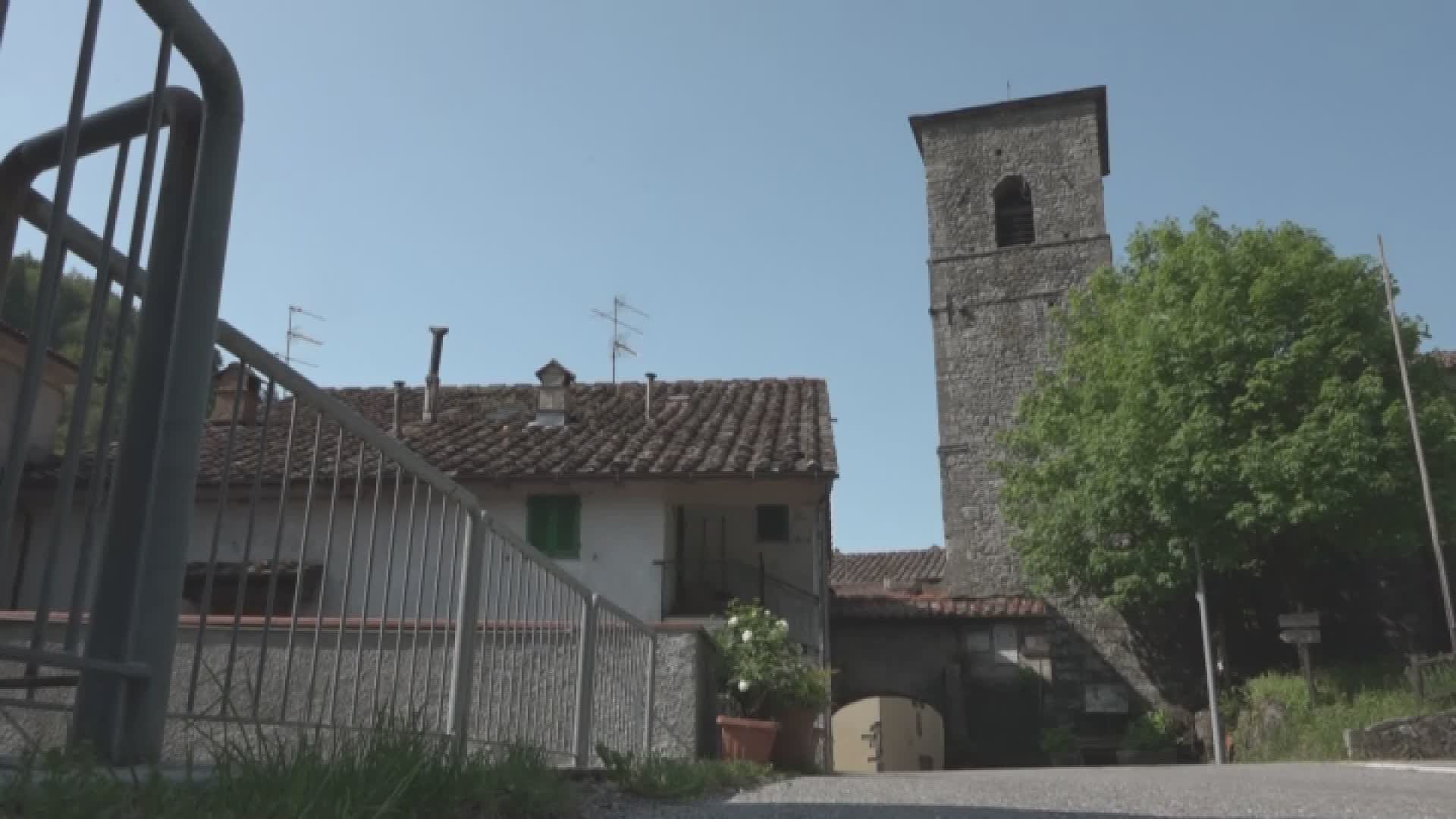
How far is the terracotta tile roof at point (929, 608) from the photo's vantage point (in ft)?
81.5

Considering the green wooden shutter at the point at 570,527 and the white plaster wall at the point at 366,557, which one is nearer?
the white plaster wall at the point at 366,557

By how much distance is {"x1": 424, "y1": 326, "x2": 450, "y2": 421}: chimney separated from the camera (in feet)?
75.0

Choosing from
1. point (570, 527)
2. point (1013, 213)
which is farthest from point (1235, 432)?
point (570, 527)

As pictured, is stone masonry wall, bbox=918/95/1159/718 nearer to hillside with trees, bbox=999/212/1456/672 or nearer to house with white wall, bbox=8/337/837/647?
hillside with trees, bbox=999/212/1456/672

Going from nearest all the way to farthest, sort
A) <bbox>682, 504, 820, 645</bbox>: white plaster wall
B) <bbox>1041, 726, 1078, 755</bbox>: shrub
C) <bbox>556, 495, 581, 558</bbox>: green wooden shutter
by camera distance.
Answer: <bbox>556, 495, 581, 558</bbox>: green wooden shutter, <bbox>682, 504, 820, 645</bbox>: white plaster wall, <bbox>1041, 726, 1078, 755</bbox>: shrub

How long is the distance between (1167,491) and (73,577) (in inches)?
925

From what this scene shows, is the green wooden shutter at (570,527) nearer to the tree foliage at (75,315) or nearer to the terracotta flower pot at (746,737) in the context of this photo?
the terracotta flower pot at (746,737)

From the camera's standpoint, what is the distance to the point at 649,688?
971 centimetres

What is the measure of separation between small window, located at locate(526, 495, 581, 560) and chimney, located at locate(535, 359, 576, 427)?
359 centimetres

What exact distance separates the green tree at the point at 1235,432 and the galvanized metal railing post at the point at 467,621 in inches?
804

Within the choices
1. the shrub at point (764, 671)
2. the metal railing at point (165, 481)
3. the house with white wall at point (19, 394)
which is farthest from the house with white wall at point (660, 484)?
the house with white wall at point (19, 394)

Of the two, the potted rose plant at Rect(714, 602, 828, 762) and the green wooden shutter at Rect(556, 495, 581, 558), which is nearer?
the potted rose plant at Rect(714, 602, 828, 762)

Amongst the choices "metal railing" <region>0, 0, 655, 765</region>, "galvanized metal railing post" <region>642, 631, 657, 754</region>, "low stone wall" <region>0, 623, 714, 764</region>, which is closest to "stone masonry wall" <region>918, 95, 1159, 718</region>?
"galvanized metal railing post" <region>642, 631, 657, 754</region>

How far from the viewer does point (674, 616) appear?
58.5 ft
